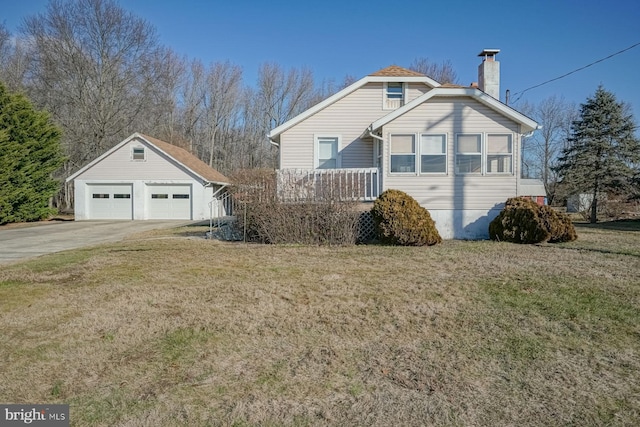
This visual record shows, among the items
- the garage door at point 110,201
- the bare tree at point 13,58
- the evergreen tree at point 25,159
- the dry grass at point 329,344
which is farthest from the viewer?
the bare tree at point 13,58

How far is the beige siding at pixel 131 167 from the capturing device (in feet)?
80.2

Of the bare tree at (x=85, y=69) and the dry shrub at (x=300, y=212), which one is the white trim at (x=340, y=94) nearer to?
the dry shrub at (x=300, y=212)

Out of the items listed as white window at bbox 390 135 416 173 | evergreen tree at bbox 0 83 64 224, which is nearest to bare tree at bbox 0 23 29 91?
evergreen tree at bbox 0 83 64 224

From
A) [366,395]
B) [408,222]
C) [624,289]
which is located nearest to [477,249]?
[408,222]

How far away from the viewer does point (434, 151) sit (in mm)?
11766

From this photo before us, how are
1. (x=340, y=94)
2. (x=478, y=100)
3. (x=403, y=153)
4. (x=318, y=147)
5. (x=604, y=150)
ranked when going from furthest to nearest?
(x=604, y=150)
(x=318, y=147)
(x=340, y=94)
(x=403, y=153)
(x=478, y=100)

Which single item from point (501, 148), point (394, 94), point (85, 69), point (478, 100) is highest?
point (85, 69)

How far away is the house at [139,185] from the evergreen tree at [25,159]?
1.84m

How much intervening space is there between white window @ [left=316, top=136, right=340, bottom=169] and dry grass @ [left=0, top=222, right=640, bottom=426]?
8.36 metres

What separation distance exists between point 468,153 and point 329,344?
9551 millimetres

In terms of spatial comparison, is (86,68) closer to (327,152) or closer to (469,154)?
(327,152)

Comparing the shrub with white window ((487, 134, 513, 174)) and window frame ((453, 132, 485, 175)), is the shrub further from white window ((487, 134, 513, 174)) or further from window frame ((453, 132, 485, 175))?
white window ((487, 134, 513, 174))

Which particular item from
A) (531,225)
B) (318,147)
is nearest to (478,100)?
(531,225)

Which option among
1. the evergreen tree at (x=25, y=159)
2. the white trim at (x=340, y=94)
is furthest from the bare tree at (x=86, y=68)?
the white trim at (x=340, y=94)
